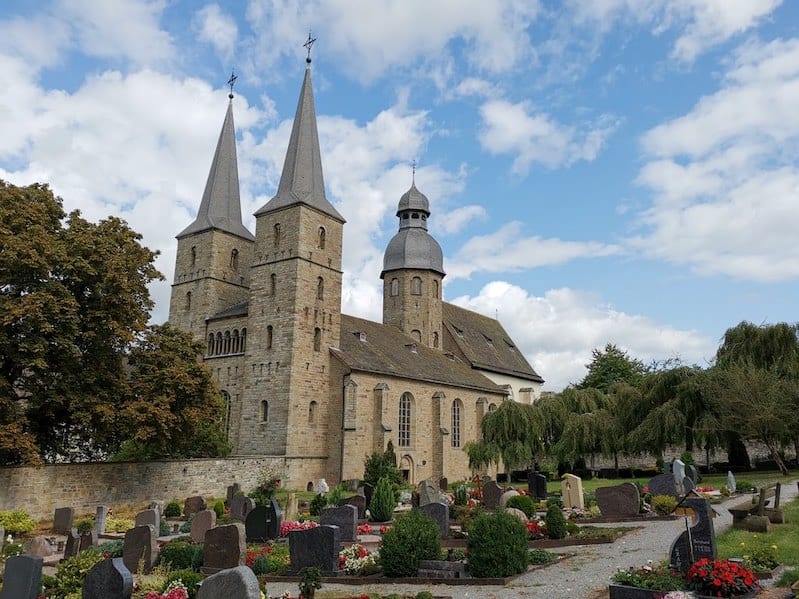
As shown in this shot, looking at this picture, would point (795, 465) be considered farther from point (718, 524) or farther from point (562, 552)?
point (562, 552)

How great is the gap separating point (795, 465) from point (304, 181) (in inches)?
1141

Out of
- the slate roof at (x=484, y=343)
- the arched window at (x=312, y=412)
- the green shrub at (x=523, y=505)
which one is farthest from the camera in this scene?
the slate roof at (x=484, y=343)

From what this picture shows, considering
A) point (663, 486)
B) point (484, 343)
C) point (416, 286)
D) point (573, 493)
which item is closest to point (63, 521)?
point (573, 493)

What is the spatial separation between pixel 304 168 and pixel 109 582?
31246 millimetres

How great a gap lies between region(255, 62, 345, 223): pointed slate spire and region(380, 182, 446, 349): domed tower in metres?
12.7

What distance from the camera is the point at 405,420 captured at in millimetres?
37688

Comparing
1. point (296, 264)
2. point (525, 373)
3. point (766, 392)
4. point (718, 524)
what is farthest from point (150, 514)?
point (525, 373)

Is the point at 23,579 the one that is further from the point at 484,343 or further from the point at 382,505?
the point at 484,343

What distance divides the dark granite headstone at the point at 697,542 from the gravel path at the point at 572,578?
3.66 feet

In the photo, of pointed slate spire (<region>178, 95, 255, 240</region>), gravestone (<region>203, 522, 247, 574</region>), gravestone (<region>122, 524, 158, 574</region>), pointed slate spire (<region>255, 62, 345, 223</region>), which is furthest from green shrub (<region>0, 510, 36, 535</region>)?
pointed slate spire (<region>178, 95, 255, 240</region>)

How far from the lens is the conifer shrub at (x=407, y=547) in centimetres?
1128

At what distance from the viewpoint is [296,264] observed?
34812 millimetres

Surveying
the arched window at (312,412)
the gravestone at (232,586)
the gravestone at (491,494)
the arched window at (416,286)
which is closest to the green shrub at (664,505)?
the gravestone at (491,494)

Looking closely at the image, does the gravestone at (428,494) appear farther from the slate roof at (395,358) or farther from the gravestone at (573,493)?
the slate roof at (395,358)
